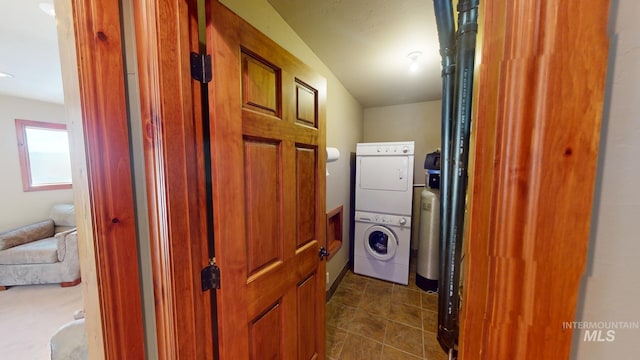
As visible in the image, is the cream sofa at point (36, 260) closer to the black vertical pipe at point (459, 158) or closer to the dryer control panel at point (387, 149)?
the dryer control panel at point (387, 149)

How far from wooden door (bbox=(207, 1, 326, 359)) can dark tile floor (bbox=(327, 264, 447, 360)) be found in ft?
2.06

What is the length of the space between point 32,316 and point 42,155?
2718 mm

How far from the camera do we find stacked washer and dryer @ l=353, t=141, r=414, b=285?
2.64 m

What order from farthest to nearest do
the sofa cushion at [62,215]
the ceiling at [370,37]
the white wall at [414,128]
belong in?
the sofa cushion at [62,215] → the white wall at [414,128] → the ceiling at [370,37]

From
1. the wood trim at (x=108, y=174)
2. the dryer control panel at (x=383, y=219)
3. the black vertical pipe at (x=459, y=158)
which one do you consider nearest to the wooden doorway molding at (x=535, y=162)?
the wood trim at (x=108, y=174)

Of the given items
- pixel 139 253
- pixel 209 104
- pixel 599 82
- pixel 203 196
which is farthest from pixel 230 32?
pixel 599 82

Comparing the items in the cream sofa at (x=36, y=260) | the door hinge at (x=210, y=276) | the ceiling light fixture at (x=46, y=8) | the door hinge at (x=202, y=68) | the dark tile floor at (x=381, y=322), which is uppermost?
the ceiling light fixture at (x=46, y=8)

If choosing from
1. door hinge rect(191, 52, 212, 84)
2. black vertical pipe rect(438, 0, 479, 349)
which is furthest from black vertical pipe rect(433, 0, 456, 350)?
door hinge rect(191, 52, 212, 84)

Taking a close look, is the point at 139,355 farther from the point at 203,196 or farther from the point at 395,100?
the point at 395,100

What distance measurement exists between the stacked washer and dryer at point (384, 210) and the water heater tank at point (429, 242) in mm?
156

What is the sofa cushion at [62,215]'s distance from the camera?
11.2 ft

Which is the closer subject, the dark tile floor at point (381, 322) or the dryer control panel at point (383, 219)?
the dark tile floor at point (381, 322)

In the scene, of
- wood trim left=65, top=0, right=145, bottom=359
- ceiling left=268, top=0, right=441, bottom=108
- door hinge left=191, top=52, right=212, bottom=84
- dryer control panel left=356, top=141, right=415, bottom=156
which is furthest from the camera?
dryer control panel left=356, top=141, right=415, bottom=156

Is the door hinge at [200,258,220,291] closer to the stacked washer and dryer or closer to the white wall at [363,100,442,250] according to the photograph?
the stacked washer and dryer
